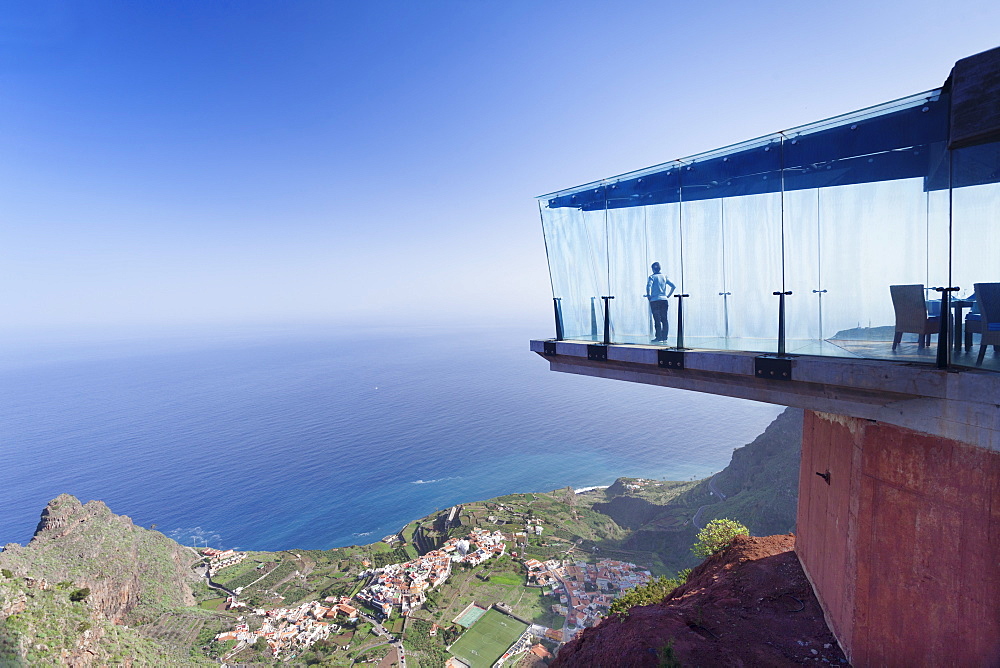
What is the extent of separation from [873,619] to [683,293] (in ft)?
19.7

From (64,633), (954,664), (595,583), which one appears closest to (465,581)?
(595,583)

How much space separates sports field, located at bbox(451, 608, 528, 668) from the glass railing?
32.4 meters

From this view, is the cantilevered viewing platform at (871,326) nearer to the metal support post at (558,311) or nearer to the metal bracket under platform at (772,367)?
the metal bracket under platform at (772,367)

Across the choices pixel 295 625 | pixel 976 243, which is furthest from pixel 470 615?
pixel 976 243

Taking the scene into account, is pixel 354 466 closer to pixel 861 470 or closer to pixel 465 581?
pixel 465 581

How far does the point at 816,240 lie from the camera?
22.0 feet

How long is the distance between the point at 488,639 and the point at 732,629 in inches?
1231

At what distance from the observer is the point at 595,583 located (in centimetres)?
3938

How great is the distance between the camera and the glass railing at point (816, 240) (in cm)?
529

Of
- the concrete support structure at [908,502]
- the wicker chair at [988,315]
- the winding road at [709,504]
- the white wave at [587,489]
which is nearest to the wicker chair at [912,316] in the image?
the wicker chair at [988,315]

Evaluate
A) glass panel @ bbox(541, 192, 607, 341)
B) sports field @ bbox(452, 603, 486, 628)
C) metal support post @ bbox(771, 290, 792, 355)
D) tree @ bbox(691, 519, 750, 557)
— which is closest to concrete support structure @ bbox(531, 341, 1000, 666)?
metal support post @ bbox(771, 290, 792, 355)

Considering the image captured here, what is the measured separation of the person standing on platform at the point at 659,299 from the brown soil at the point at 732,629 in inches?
237

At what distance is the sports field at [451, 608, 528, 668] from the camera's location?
30.3 meters

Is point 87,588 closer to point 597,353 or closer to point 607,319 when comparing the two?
point 597,353
